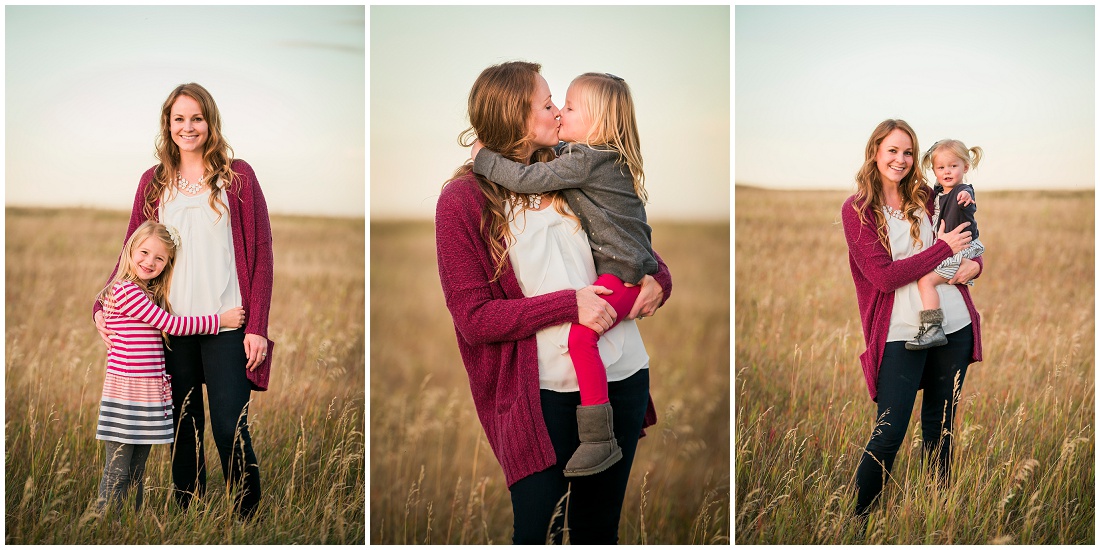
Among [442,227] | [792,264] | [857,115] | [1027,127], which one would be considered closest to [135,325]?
[442,227]

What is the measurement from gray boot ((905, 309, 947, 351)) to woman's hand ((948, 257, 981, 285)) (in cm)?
15

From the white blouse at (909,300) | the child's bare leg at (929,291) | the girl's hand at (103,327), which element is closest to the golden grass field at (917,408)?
the white blouse at (909,300)

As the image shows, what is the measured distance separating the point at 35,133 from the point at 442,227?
1953 millimetres

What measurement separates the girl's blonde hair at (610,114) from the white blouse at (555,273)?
0.25m

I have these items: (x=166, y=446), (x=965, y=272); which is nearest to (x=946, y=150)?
(x=965, y=272)

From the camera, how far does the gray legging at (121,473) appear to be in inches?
131

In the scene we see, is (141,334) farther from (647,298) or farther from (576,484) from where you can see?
(647,298)

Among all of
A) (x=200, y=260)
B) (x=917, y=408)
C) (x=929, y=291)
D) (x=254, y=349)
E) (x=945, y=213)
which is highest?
(x=945, y=213)

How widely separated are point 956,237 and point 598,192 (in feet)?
5.03

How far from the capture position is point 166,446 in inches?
141

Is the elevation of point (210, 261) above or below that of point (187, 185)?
below

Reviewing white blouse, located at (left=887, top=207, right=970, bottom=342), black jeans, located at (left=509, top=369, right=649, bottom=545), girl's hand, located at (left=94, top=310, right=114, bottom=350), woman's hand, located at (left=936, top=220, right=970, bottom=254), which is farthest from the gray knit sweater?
girl's hand, located at (left=94, top=310, right=114, bottom=350)

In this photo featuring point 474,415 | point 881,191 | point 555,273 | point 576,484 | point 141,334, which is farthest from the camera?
point 474,415

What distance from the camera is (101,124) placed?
12.1ft
